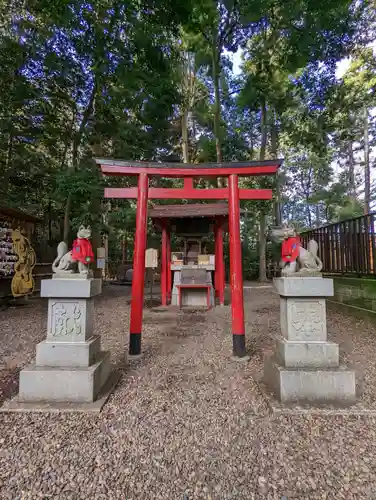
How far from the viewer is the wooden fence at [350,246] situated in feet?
20.3

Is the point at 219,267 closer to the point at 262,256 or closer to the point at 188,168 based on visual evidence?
the point at 188,168

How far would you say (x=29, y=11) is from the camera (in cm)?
829

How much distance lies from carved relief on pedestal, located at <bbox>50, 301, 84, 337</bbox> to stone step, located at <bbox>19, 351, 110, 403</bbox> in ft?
1.30

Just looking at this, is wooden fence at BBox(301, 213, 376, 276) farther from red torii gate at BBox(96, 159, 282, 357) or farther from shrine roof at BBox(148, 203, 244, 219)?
red torii gate at BBox(96, 159, 282, 357)

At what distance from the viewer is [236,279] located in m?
4.41

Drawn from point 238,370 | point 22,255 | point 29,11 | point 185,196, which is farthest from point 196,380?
point 29,11

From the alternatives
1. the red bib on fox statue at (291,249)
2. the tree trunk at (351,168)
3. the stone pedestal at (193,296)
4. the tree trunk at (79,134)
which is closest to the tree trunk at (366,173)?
the tree trunk at (351,168)

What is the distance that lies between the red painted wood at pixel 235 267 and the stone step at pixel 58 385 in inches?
92.7

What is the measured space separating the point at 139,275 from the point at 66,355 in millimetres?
1773

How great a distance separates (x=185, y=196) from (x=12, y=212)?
6537 mm

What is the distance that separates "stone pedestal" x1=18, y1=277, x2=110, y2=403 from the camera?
2873 mm

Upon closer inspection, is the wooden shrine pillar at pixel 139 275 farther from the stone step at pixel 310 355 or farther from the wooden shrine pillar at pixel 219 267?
the wooden shrine pillar at pixel 219 267

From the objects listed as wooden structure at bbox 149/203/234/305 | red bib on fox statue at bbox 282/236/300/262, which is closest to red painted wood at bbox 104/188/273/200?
red bib on fox statue at bbox 282/236/300/262

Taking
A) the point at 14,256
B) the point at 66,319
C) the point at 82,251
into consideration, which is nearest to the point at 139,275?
the point at 82,251
